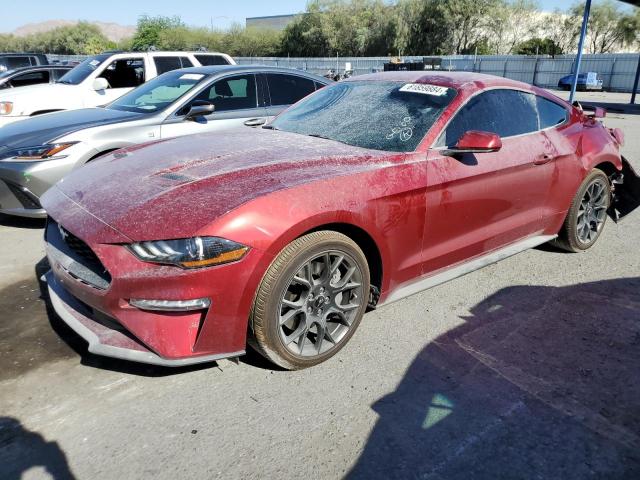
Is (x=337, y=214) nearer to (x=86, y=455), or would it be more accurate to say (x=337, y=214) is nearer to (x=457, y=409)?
(x=457, y=409)

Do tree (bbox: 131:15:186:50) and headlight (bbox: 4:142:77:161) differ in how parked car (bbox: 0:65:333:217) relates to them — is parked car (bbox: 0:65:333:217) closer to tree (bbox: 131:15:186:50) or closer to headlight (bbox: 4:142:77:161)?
headlight (bbox: 4:142:77:161)

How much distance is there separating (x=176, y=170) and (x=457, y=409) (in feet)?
6.87

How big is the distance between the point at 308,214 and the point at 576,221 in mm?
3087

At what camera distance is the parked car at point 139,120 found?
16.0 feet

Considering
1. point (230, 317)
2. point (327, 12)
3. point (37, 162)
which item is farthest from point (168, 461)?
point (327, 12)

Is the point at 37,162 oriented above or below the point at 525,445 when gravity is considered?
above

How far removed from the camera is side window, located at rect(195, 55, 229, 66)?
9.38 metres

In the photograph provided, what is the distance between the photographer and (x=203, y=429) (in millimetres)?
2422

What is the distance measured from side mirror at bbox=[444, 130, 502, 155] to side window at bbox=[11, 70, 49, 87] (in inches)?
462

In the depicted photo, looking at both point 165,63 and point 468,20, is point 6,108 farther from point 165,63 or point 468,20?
point 468,20

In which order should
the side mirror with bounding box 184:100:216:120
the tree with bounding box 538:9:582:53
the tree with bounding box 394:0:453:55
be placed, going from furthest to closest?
1. the tree with bounding box 394:0:453:55
2. the tree with bounding box 538:9:582:53
3. the side mirror with bounding box 184:100:216:120

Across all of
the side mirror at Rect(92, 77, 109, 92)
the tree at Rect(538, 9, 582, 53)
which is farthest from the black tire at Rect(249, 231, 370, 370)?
the tree at Rect(538, 9, 582, 53)

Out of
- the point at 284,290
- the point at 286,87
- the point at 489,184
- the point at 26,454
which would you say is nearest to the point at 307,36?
the point at 286,87

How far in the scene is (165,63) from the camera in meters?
8.94
